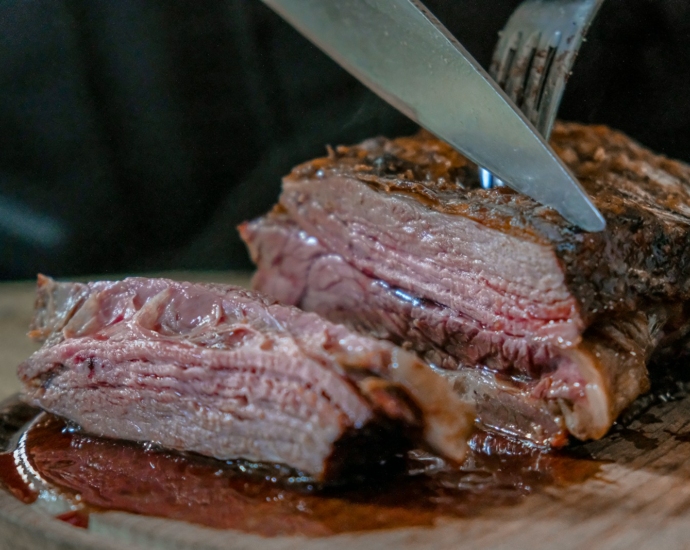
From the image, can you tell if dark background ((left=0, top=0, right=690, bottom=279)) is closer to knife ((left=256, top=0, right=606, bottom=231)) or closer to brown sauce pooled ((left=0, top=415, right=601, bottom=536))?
knife ((left=256, top=0, right=606, bottom=231))

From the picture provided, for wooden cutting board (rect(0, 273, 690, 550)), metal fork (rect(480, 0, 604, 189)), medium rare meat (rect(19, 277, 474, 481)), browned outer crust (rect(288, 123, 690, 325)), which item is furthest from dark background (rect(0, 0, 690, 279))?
wooden cutting board (rect(0, 273, 690, 550))

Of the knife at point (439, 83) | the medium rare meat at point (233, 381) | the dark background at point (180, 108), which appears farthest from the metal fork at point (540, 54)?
the medium rare meat at point (233, 381)

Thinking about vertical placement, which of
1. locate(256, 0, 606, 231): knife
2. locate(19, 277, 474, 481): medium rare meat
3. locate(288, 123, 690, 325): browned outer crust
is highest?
locate(256, 0, 606, 231): knife

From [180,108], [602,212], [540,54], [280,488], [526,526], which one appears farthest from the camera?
[180,108]

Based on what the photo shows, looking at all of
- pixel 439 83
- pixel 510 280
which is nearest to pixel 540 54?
pixel 439 83

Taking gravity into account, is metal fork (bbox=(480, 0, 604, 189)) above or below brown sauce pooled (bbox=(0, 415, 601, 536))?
above

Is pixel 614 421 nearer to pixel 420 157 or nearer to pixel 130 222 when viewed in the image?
pixel 420 157

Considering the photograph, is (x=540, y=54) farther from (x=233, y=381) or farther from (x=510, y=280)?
(x=233, y=381)

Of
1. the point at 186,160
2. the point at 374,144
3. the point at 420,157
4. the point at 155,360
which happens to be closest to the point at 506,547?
the point at 155,360
